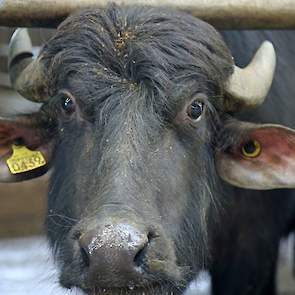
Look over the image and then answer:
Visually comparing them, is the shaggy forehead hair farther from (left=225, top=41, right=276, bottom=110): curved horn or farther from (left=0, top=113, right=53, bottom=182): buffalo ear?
(left=0, top=113, right=53, bottom=182): buffalo ear

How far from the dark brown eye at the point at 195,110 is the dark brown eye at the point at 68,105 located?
0.49 metres

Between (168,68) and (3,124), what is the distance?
2.88 feet

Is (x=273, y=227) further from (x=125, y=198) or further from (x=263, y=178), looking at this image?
(x=125, y=198)

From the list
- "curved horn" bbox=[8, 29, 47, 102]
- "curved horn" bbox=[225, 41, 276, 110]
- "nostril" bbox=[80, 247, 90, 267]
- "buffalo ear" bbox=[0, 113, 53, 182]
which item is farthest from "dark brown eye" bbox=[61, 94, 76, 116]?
"nostril" bbox=[80, 247, 90, 267]

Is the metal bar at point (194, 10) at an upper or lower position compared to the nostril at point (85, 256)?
upper

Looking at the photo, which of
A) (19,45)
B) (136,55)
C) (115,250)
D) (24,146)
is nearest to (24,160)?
(24,146)

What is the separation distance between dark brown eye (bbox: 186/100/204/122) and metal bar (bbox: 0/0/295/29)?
1.75 feet

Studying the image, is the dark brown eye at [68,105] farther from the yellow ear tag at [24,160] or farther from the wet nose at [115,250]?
the wet nose at [115,250]

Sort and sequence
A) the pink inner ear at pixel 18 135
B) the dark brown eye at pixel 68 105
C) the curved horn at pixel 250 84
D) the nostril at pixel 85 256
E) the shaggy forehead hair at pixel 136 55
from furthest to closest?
1. the pink inner ear at pixel 18 135
2. the curved horn at pixel 250 84
3. the dark brown eye at pixel 68 105
4. the shaggy forehead hair at pixel 136 55
5. the nostril at pixel 85 256

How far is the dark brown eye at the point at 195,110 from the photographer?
16.2 feet

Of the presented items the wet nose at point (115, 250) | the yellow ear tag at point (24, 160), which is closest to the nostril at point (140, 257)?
the wet nose at point (115, 250)

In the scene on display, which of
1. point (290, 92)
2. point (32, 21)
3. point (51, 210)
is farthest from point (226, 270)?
point (32, 21)

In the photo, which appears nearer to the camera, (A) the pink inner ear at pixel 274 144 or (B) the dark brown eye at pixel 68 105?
(B) the dark brown eye at pixel 68 105

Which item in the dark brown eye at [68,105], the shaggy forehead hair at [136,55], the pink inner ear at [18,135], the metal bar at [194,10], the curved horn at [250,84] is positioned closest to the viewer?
the shaggy forehead hair at [136,55]
